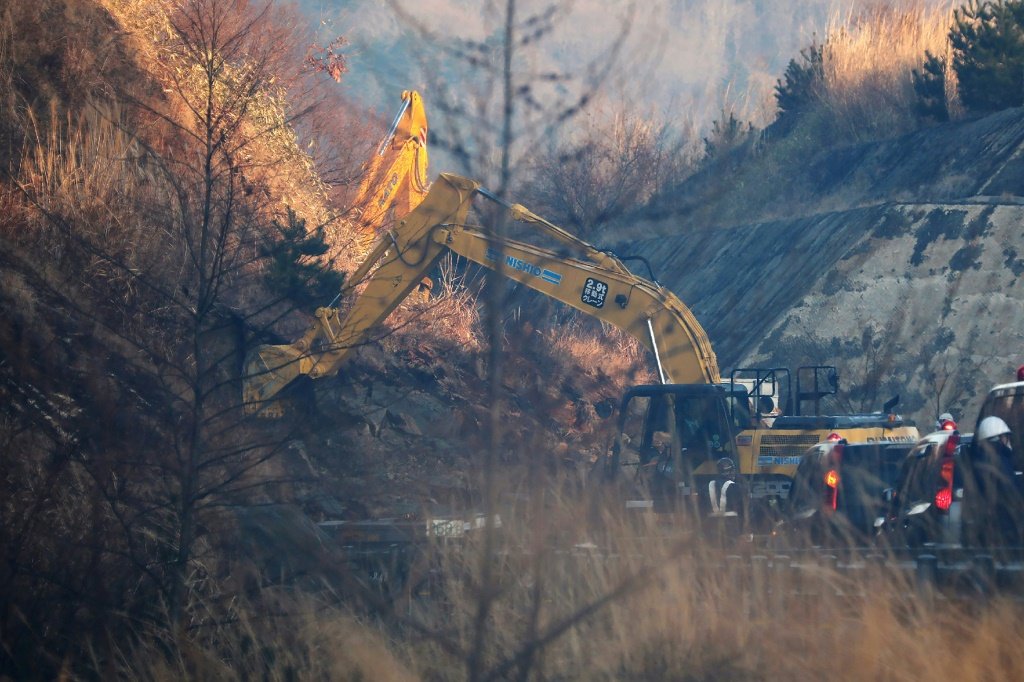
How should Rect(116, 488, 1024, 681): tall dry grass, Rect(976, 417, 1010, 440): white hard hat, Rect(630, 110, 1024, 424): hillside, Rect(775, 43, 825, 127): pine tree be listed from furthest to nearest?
Rect(775, 43, 825, 127): pine tree → Rect(630, 110, 1024, 424): hillside → Rect(976, 417, 1010, 440): white hard hat → Rect(116, 488, 1024, 681): tall dry grass

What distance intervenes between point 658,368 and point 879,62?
64.9ft

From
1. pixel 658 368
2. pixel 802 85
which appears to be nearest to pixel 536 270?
pixel 658 368

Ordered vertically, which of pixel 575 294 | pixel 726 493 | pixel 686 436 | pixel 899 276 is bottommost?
pixel 726 493

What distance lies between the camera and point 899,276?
68.7 ft

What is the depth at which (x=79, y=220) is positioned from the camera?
44.3 ft

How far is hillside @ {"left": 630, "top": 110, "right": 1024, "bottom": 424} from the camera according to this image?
744 inches

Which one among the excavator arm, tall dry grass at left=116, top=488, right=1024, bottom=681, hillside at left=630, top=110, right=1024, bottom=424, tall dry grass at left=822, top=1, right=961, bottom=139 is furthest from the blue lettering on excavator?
tall dry grass at left=822, top=1, right=961, bottom=139

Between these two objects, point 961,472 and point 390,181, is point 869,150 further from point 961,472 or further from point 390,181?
point 961,472

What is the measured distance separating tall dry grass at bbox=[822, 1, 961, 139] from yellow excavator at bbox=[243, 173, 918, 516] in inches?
608

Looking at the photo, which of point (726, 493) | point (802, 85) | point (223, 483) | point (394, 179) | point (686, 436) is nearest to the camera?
point (223, 483)

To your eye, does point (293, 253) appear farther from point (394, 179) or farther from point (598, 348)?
point (598, 348)

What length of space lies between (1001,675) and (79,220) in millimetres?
11225

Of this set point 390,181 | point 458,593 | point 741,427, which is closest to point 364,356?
point 390,181

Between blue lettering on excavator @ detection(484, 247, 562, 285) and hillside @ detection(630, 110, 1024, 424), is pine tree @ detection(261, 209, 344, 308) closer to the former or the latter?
blue lettering on excavator @ detection(484, 247, 562, 285)
